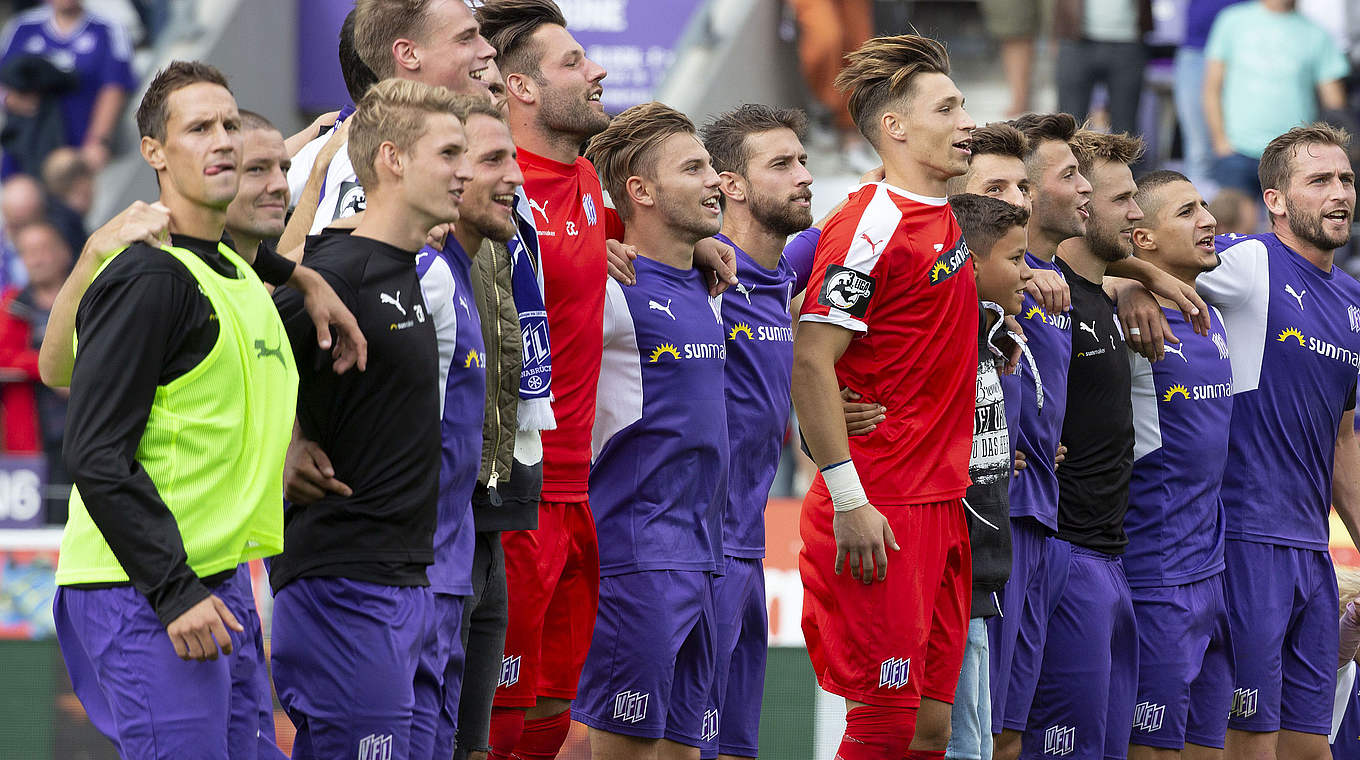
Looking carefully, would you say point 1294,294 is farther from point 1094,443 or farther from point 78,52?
point 78,52

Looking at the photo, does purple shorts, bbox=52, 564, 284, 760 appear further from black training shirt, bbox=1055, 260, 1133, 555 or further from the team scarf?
black training shirt, bbox=1055, 260, 1133, 555

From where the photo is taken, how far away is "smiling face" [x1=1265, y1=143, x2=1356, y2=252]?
703cm

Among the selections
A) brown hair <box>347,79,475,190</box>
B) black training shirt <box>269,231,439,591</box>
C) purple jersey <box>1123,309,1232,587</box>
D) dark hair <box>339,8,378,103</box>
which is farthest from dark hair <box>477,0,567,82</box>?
purple jersey <box>1123,309,1232,587</box>

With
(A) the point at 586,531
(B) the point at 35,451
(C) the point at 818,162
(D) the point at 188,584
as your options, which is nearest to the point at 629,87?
(C) the point at 818,162

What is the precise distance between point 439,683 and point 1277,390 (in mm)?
4071

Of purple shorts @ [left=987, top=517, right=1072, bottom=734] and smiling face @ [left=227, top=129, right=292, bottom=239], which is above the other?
smiling face @ [left=227, top=129, right=292, bottom=239]

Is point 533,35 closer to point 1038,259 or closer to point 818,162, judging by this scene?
point 1038,259

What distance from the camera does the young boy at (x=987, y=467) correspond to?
578cm

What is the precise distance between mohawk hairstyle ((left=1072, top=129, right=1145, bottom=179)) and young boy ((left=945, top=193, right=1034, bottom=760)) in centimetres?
95

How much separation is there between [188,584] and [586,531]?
182 centimetres

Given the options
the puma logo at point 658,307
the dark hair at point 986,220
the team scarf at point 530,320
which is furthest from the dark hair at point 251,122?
the dark hair at point 986,220

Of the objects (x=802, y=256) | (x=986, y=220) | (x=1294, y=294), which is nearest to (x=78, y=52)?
(x=802, y=256)

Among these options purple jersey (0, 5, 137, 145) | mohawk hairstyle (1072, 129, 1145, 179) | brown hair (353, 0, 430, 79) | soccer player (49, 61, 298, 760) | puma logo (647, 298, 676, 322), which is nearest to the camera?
soccer player (49, 61, 298, 760)

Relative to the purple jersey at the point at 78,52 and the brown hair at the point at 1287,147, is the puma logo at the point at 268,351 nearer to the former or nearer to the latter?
the brown hair at the point at 1287,147
